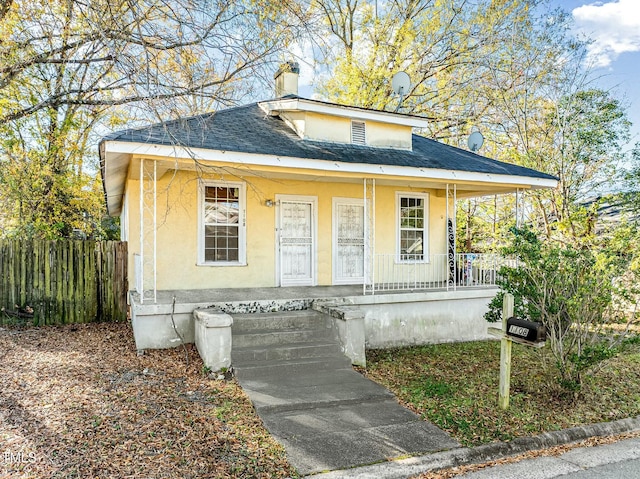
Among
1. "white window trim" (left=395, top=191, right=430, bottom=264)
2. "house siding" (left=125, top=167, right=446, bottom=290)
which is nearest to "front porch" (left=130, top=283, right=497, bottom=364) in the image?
"house siding" (left=125, top=167, right=446, bottom=290)

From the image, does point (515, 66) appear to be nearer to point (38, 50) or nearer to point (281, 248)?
point (281, 248)

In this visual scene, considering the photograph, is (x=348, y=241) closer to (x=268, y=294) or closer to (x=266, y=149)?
(x=268, y=294)

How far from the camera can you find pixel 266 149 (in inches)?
291

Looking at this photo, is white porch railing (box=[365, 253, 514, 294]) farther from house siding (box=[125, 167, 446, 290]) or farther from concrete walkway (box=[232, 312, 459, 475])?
concrete walkway (box=[232, 312, 459, 475])

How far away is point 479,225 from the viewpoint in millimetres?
16797

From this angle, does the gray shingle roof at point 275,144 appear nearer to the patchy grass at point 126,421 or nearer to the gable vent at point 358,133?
the gable vent at point 358,133

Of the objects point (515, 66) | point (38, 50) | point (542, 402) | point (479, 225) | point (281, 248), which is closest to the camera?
point (542, 402)

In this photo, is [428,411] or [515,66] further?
[515,66]

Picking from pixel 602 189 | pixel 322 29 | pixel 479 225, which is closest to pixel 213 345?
pixel 322 29

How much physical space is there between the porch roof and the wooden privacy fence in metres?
1.65

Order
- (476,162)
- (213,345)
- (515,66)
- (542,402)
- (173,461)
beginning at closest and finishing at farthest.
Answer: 1. (173,461)
2. (542,402)
3. (213,345)
4. (476,162)
5. (515,66)

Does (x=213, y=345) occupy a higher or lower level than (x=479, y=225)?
lower

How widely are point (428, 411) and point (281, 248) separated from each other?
16.7 feet

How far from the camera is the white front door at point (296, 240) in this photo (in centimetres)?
912
